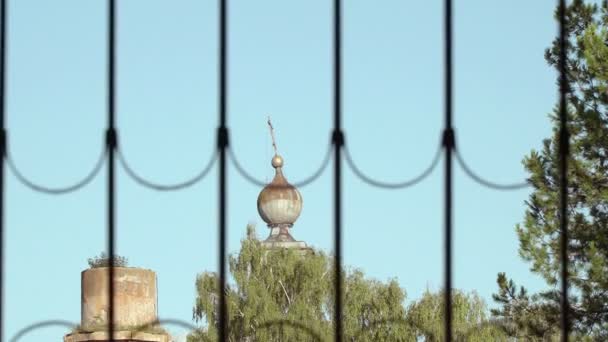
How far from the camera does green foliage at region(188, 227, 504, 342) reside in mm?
28542

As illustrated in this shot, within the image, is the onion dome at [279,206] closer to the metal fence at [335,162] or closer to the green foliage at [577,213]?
the green foliage at [577,213]

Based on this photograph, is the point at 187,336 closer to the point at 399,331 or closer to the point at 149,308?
the point at 399,331

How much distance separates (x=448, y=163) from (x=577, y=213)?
14.0 metres

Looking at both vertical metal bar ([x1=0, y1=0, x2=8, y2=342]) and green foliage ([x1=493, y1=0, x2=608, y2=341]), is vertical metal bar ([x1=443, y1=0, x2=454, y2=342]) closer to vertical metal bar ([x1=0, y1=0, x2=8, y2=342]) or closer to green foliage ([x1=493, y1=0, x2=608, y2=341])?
vertical metal bar ([x1=0, y1=0, x2=8, y2=342])

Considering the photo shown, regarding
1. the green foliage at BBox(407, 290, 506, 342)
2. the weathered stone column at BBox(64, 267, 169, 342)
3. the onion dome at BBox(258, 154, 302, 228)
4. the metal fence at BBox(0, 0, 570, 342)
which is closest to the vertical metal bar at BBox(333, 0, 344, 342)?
the metal fence at BBox(0, 0, 570, 342)

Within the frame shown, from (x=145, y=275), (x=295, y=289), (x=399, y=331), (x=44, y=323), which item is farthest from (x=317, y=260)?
(x=44, y=323)

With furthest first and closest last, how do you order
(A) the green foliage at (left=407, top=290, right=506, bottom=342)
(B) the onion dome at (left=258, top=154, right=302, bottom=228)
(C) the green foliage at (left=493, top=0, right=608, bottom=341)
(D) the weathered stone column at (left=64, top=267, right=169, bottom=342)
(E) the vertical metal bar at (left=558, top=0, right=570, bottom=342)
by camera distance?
(B) the onion dome at (left=258, top=154, right=302, bottom=228), (A) the green foliage at (left=407, top=290, right=506, bottom=342), (C) the green foliage at (left=493, top=0, right=608, bottom=341), (D) the weathered stone column at (left=64, top=267, right=169, bottom=342), (E) the vertical metal bar at (left=558, top=0, right=570, bottom=342)

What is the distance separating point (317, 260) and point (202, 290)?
6.41 ft

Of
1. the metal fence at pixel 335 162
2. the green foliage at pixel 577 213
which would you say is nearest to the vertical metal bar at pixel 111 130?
the metal fence at pixel 335 162

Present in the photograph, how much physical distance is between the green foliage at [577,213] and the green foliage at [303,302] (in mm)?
10571

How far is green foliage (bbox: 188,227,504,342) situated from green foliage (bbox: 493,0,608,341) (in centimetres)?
1057

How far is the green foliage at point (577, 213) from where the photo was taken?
1650 centimetres

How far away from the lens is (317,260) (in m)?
31.4

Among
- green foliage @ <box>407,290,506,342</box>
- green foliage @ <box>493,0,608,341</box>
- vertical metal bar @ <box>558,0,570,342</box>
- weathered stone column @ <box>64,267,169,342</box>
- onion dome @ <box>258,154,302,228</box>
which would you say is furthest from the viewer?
onion dome @ <box>258,154,302,228</box>
